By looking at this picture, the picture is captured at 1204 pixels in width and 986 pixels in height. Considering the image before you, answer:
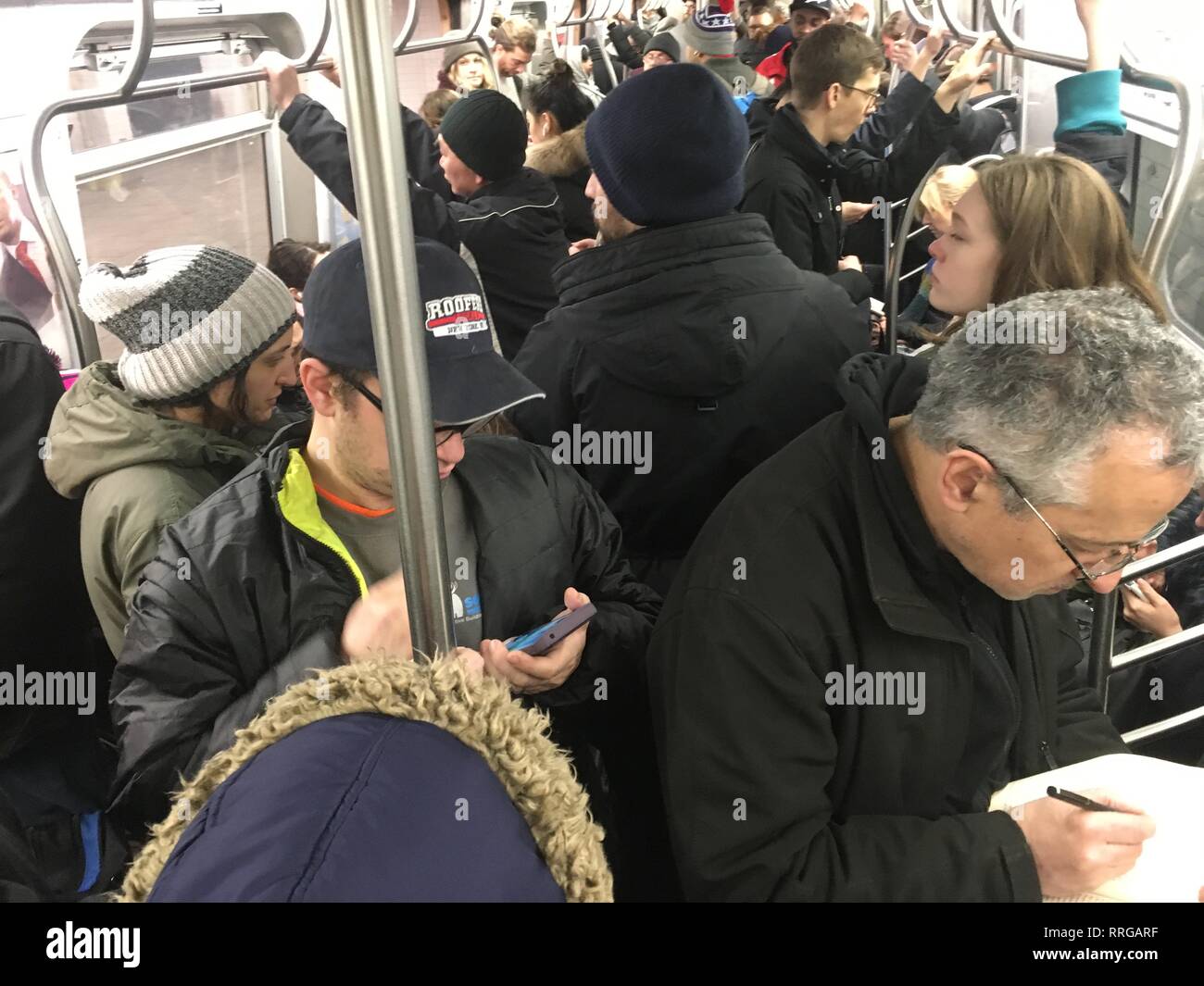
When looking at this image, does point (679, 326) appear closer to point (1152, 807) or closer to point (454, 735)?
point (1152, 807)

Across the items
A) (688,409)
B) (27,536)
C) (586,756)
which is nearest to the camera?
(586,756)

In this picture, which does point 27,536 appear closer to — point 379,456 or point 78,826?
point 78,826

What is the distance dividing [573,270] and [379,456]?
30.8 inches

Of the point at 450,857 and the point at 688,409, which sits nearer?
the point at 450,857

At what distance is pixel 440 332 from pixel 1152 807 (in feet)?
4.05

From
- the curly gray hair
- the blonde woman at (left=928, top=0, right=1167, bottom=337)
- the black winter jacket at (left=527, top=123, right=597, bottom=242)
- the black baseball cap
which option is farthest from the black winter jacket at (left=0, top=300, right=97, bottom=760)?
the black winter jacket at (left=527, top=123, right=597, bottom=242)

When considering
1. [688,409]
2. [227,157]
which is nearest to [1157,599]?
[688,409]

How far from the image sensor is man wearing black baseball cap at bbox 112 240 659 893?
4.87 ft

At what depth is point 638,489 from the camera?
2217mm

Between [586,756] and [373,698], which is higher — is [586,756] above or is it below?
below

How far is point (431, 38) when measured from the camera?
3.98 metres

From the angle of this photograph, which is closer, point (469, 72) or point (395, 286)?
point (395, 286)
